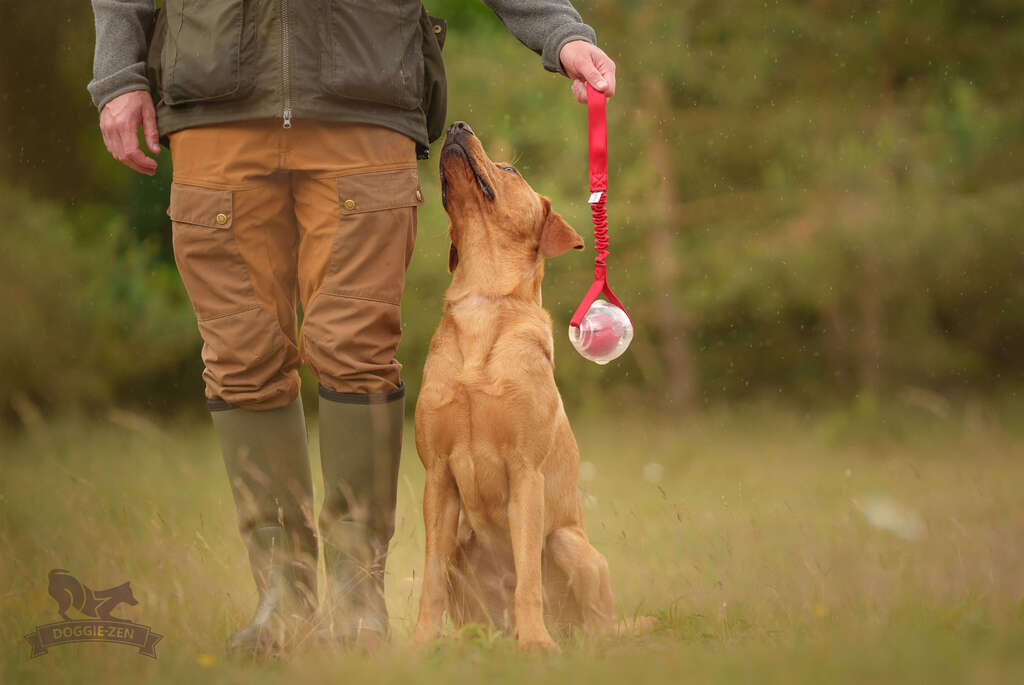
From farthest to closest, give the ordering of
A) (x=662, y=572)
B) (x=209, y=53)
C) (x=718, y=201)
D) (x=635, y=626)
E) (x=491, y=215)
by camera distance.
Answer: (x=718, y=201), (x=662, y=572), (x=491, y=215), (x=635, y=626), (x=209, y=53)

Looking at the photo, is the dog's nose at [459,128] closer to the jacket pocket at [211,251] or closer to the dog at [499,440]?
the dog at [499,440]

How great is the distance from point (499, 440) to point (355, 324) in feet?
1.69

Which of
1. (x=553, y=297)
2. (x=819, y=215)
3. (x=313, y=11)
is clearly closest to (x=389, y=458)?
(x=313, y=11)

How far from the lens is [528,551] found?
2.93 m

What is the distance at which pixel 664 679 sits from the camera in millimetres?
2400

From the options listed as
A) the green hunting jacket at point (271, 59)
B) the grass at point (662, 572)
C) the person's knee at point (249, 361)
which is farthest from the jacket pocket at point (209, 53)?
the grass at point (662, 572)

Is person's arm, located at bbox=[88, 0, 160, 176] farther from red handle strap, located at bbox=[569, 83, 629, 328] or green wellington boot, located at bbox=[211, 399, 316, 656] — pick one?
red handle strap, located at bbox=[569, 83, 629, 328]

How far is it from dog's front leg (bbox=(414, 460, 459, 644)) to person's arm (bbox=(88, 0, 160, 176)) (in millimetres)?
1204

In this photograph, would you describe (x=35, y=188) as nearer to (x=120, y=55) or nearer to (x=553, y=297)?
(x=553, y=297)

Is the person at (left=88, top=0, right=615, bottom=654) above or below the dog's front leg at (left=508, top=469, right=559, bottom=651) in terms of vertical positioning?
above

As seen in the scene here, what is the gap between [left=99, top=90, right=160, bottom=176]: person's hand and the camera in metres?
2.91
